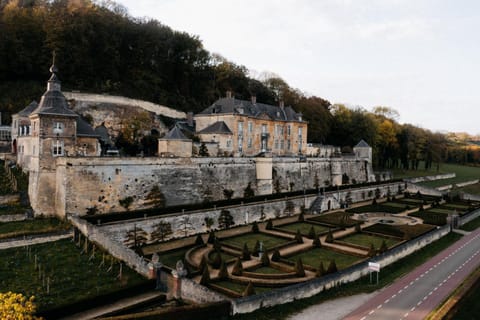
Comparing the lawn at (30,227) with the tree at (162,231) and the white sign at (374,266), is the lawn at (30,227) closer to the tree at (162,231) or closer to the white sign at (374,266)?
the tree at (162,231)

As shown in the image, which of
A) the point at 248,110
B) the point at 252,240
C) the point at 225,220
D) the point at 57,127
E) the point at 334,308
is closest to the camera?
the point at 334,308

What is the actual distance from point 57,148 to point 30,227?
6052 millimetres

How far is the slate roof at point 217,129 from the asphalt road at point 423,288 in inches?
1068

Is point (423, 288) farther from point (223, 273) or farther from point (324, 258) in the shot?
point (223, 273)

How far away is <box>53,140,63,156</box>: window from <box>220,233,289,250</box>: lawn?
13521 mm

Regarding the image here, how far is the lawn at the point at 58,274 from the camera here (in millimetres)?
16828

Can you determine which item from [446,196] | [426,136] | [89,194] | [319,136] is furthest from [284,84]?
[89,194]

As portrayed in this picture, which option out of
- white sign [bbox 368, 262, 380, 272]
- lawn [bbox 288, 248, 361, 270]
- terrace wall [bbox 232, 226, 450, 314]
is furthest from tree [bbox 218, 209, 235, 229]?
white sign [bbox 368, 262, 380, 272]

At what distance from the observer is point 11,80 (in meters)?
46.9

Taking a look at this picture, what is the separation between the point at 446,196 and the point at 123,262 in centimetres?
4302

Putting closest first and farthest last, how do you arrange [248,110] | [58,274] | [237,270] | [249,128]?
[58,274], [237,270], [249,128], [248,110]

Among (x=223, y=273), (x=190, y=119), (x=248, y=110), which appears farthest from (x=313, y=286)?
(x=190, y=119)

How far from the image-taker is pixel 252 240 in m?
28.4

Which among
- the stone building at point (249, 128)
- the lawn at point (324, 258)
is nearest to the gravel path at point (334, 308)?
the lawn at point (324, 258)
